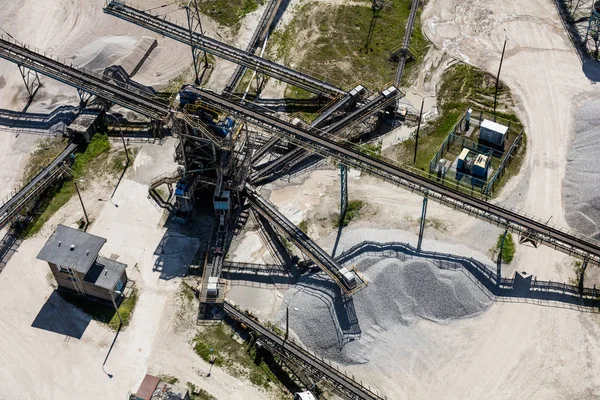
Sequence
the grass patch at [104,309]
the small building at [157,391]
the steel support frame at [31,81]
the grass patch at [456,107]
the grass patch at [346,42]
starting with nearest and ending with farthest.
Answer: the small building at [157,391] < the grass patch at [104,309] < the grass patch at [456,107] < the steel support frame at [31,81] < the grass patch at [346,42]

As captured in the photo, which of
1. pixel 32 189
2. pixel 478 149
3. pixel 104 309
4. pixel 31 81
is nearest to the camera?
pixel 104 309

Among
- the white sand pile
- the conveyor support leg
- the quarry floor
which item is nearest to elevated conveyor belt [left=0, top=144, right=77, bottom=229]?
the quarry floor

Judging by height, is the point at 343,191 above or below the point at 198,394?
above

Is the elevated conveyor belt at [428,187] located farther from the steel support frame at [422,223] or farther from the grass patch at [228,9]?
the grass patch at [228,9]

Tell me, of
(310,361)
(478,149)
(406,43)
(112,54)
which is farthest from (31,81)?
(478,149)

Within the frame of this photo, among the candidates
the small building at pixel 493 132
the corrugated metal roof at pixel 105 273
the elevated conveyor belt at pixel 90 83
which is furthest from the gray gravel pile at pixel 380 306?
the elevated conveyor belt at pixel 90 83

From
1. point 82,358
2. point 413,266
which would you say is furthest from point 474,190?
point 82,358

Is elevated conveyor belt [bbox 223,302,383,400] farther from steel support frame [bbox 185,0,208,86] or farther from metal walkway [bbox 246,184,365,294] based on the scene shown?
steel support frame [bbox 185,0,208,86]

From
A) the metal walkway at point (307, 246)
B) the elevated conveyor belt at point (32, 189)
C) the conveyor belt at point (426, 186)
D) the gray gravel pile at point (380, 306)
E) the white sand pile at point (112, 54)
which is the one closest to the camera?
the gray gravel pile at point (380, 306)

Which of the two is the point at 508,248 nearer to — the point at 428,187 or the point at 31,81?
the point at 428,187
